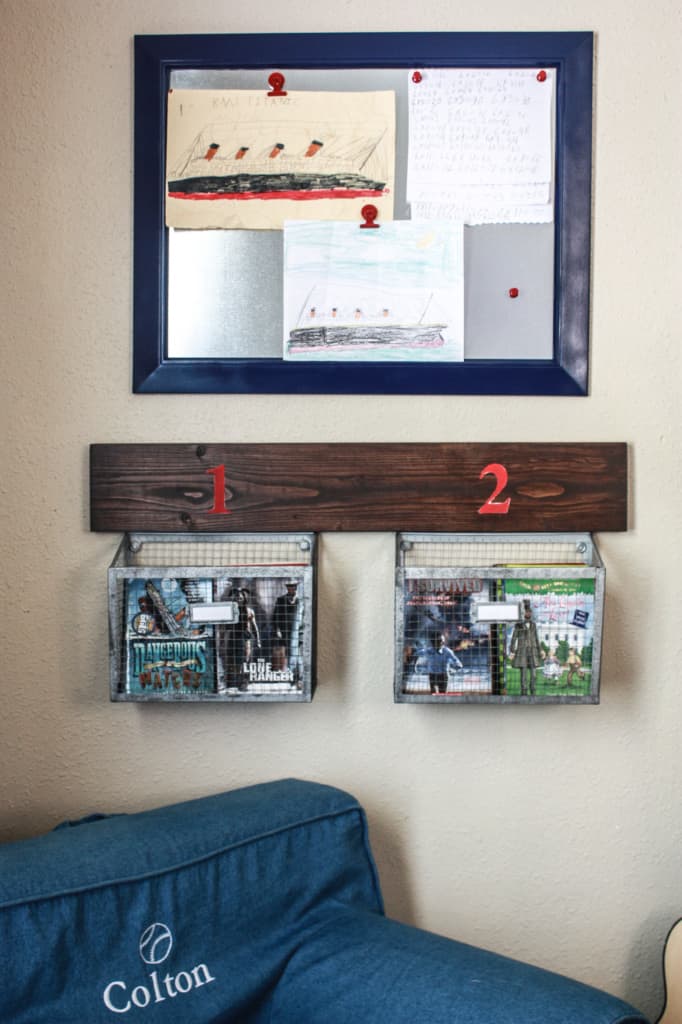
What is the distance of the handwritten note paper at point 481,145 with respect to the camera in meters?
1.59

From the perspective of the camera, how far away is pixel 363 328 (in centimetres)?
161

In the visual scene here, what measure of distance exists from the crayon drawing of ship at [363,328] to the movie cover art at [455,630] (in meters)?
0.45

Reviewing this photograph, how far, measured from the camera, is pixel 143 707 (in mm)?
1656

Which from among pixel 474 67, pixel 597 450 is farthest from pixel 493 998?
pixel 474 67

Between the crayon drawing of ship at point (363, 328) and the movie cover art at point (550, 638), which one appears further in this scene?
the crayon drawing of ship at point (363, 328)

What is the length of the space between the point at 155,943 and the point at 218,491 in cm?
75

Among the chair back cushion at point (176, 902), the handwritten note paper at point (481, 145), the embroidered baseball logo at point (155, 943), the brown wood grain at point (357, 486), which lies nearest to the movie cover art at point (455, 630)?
the brown wood grain at point (357, 486)

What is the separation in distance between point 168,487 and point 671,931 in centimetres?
121

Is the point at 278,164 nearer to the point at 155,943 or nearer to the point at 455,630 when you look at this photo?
the point at 455,630

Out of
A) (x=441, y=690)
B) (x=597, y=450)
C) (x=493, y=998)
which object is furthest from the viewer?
(x=597, y=450)

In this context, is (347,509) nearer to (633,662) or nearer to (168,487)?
(168,487)

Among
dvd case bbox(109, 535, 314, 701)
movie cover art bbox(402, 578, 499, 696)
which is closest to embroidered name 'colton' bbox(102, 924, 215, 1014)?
dvd case bbox(109, 535, 314, 701)

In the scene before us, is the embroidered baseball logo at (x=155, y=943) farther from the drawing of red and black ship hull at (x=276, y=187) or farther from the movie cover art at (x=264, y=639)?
the drawing of red and black ship hull at (x=276, y=187)

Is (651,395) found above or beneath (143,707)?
above
